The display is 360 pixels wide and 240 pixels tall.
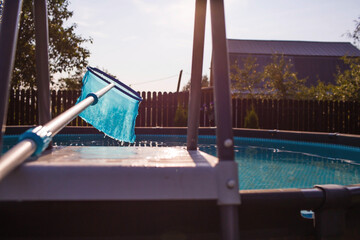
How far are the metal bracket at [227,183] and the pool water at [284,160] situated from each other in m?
3.15

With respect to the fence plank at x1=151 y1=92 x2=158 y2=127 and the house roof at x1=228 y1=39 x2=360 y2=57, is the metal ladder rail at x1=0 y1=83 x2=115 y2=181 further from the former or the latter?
the house roof at x1=228 y1=39 x2=360 y2=57

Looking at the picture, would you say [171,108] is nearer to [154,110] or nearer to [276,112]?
[154,110]

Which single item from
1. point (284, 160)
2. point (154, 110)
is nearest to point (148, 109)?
point (154, 110)

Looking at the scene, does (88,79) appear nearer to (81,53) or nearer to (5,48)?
(5,48)

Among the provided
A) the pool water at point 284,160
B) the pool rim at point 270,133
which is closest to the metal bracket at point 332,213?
the pool water at point 284,160

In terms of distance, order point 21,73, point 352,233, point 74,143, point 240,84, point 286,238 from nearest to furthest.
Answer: point 286,238 → point 352,233 → point 74,143 → point 21,73 → point 240,84

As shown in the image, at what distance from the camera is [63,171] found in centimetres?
116

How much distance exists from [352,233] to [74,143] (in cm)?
789

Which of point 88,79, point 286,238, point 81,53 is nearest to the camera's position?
point 286,238

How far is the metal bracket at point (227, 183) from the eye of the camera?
118 centimetres

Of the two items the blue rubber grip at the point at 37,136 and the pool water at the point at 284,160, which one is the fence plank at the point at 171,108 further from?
the blue rubber grip at the point at 37,136

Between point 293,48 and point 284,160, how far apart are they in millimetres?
30232

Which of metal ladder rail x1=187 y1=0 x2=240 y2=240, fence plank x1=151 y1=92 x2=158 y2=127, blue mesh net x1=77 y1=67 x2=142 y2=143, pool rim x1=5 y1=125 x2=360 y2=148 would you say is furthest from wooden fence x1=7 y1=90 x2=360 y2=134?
metal ladder rail x1=187 y1=0 x2=240 y2=240

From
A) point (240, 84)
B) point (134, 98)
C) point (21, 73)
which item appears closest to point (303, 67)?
point (240, 84)
